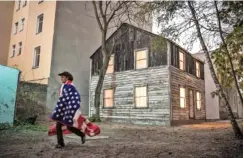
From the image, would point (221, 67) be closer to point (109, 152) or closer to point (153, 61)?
point (109, 152)

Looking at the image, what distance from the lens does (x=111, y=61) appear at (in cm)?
1841

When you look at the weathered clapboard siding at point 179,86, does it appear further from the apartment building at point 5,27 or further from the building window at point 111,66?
the apartment building at point 5,27

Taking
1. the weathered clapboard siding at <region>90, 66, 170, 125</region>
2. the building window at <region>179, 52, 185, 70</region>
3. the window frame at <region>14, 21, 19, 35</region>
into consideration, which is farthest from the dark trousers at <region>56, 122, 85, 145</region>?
the window frame at <region>14, 21, 19, 35</region>

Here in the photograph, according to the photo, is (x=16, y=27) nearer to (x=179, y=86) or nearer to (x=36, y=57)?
(x=36, y=57)

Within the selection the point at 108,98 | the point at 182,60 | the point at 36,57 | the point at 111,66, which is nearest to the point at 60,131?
the point at 108,98

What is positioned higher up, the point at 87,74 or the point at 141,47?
the point at 141,47

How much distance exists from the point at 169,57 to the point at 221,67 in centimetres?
794

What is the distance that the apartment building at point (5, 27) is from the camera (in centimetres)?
2384

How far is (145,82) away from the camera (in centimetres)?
1609

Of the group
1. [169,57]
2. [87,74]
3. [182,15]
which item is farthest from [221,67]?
[87,74]

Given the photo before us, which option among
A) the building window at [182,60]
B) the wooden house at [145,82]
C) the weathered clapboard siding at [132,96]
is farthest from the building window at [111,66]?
the building window at [182,60]

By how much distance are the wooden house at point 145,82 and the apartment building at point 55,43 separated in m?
1.95

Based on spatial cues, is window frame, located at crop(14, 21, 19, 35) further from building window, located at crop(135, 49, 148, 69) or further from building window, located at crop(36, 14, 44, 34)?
building window, located at crop(135, 49, 148, 69)

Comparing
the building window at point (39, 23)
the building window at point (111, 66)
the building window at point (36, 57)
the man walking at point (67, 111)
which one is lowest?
the man walking at point (67, 111)
